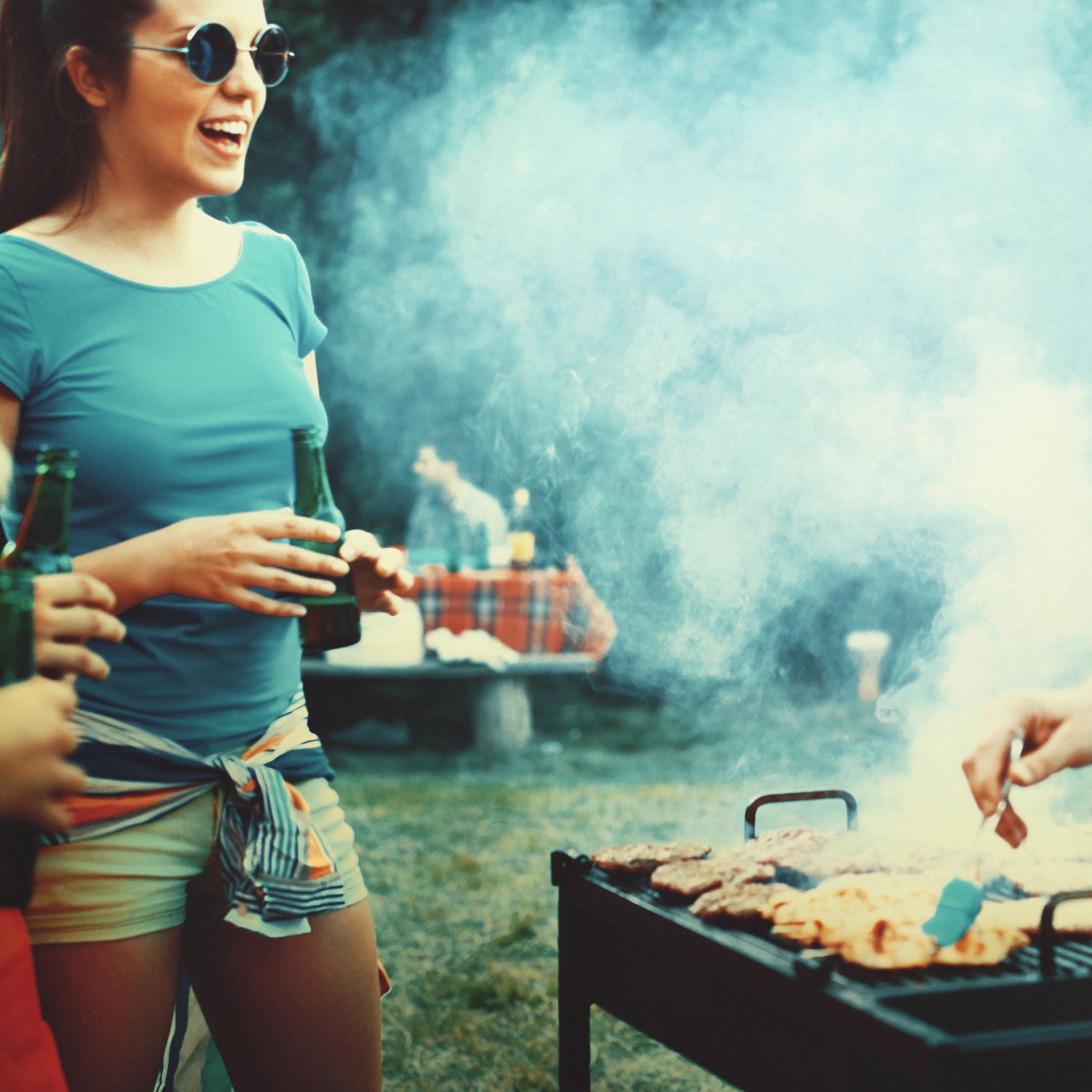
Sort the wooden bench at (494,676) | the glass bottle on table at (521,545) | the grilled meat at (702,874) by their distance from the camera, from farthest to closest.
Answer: the glass bottle on table at (521,545)
the wooden bench at (494,676)
the grilled meat at (702,874)

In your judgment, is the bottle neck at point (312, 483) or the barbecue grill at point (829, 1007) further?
the bottle neck at point (312, 483)

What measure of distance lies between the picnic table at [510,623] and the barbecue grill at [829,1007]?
4.94m

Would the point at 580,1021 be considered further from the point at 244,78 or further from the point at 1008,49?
the point at 1008,49

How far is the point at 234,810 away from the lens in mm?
1526

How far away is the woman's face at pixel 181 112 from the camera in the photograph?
149 centimetres

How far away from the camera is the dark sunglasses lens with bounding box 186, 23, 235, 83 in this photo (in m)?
1.49

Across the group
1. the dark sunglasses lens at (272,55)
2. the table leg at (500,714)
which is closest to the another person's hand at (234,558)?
the dark sunglasses lens at (272,55)

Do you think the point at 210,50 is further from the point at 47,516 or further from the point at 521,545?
the point at 521,545

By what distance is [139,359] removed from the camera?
150cm

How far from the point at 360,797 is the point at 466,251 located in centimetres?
688

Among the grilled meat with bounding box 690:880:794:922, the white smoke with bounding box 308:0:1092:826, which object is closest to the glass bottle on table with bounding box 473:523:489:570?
the white smoke with bounding box 308:0:1092:826

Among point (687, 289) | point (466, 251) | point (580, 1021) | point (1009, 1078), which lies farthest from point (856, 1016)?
point (466, 251)

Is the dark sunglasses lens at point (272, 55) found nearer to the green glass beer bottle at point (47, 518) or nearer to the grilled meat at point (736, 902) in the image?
the green glass beer bottle at point (47, 518)

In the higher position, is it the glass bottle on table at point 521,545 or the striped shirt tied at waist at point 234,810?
the glass bottle on table at point 521,545
